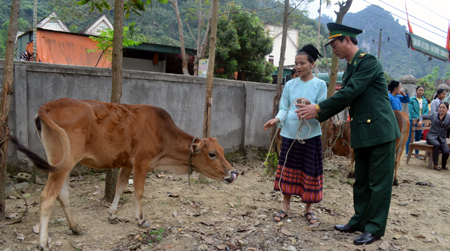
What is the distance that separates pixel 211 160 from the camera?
4.10 m

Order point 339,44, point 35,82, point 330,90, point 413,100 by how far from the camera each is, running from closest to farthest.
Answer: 1. point 339,44
2. point 35,82
3. point 330,90
4. point 413,100

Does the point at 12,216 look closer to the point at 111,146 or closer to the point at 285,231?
the point at 111,146

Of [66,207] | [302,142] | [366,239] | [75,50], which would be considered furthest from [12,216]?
[75,50]

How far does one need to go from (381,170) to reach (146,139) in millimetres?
2774

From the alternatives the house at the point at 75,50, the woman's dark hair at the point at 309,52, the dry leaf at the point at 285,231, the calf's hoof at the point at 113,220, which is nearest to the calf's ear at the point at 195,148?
the calf's hoof at the point at 113,220

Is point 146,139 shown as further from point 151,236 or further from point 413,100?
point 413,100

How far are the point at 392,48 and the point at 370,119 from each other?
126793 mm

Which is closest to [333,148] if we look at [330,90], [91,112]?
[330,90]

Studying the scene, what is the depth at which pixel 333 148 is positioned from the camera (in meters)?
7.88

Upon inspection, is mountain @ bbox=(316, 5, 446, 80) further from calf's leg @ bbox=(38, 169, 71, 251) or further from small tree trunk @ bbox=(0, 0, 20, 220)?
calf's leg @ bbox=(38, 169, 71, 251)

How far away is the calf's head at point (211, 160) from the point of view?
4.06 metres


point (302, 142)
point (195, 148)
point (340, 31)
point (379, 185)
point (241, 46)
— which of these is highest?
point (241, 46)

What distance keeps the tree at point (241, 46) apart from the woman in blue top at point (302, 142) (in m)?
11.9

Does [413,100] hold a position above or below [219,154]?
above
